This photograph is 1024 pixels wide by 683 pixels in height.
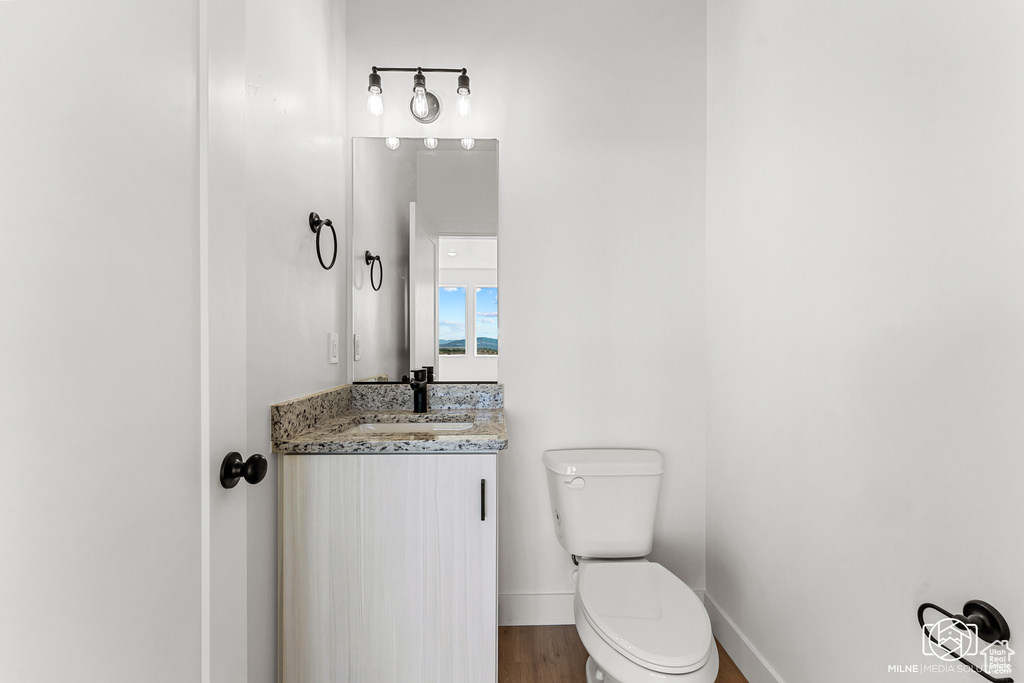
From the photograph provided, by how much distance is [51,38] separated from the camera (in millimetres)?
554

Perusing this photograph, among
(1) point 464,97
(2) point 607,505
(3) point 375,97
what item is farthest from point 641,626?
(3) point 375,97

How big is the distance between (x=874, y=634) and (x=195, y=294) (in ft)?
5.06

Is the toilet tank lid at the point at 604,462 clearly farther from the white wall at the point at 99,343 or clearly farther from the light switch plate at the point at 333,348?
the white wall at the point at 99,343

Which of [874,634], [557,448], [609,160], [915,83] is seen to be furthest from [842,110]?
[557,448]

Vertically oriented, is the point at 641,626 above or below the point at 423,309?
below

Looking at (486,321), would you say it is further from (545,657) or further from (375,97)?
(545,657)

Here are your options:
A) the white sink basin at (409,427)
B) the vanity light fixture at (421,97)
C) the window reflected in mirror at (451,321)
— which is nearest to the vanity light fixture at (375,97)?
the vanity light fixture at (421,97)

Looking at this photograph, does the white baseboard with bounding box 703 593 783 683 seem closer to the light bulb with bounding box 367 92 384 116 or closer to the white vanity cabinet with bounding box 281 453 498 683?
the white vanity cabinet with bounding box 281 453 498 683

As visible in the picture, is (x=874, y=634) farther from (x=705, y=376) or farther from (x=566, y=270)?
(x=566, y=270)

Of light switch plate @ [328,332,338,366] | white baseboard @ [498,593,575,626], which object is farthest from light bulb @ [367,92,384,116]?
white baseboard @ [498,593,575,626]

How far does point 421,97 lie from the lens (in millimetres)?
1844

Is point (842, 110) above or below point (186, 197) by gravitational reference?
above

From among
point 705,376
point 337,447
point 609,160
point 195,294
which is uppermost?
point 609,160

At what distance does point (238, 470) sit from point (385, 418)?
927mm
